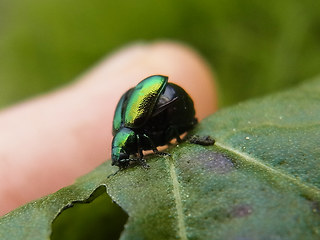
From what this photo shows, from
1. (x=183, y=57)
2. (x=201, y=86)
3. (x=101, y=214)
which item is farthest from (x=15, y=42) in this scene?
(x=101, y=214)

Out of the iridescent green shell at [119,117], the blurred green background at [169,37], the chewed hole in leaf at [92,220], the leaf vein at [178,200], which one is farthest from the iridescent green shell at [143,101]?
the blurred green background at [169,37]

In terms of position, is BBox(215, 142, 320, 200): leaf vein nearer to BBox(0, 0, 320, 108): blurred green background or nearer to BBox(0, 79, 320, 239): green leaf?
BBox(0, 79, 320, 239): green leaf

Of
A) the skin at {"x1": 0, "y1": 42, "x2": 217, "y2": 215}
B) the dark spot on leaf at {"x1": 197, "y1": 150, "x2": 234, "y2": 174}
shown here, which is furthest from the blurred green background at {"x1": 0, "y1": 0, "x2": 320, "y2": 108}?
the dark spot on leaf at {"x1": 197, "y1": 150, "x2": 234, "y2": 174}

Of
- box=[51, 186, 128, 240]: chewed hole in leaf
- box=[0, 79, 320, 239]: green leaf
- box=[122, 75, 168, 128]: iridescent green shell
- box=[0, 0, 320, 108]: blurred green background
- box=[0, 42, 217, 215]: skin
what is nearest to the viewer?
box=[0, 79, 320, 239]: green leaf

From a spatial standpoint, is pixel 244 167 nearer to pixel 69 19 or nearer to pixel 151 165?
pixel 151 165

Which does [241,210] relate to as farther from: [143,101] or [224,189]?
[143,101]

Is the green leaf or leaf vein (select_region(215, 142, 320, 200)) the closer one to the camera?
the green leaf
